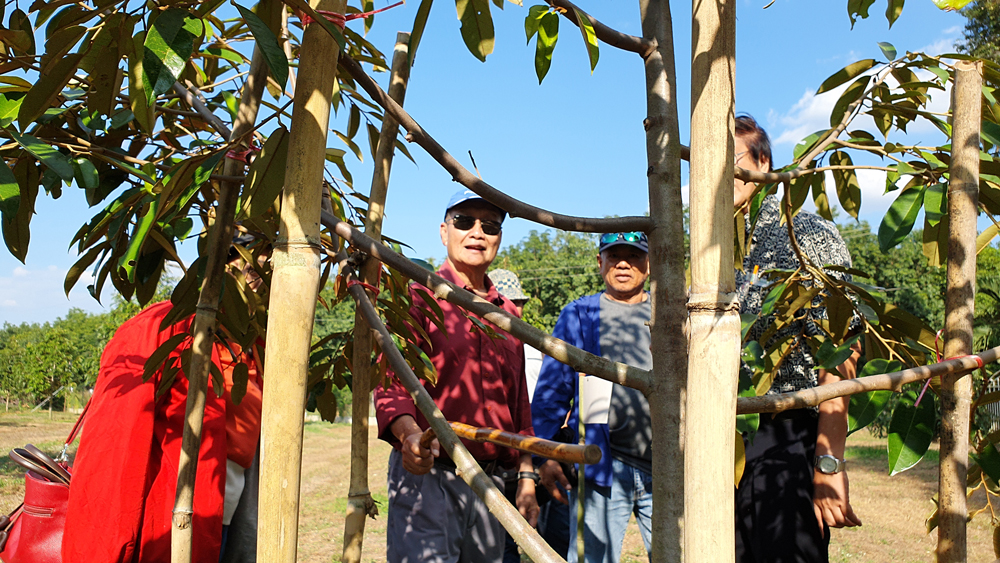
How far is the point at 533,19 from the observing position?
3.94 feet

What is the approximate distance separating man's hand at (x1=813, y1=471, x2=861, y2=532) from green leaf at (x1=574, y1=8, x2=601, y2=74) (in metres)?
2.03

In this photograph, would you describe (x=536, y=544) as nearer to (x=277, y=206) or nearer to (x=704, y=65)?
(x=704, y=65)

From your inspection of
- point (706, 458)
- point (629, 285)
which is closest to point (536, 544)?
point (706, 458)

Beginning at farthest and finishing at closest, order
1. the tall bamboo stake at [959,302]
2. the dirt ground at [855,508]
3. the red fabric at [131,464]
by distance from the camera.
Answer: the dirt ground at [855,508], the red fabric at [131,464], the tall bamboo stake at [959,302]

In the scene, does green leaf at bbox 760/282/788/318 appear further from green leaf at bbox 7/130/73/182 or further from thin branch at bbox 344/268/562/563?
green leaf at bbox 7/130/73/182

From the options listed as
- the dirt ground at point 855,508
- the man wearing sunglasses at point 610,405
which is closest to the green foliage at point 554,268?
the dirt ground at point 855,508

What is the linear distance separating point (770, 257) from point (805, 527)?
3.38ft

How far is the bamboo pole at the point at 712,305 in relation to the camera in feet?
2.49

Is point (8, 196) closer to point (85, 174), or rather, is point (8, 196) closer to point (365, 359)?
point (85, 174)

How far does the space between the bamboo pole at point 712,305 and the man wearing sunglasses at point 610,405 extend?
2.29 meters

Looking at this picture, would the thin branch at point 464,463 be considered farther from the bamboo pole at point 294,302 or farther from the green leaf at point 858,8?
the green leaf at point 858,8

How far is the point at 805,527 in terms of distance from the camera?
8.32 feet

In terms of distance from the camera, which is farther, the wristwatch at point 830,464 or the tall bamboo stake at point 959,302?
the wristwatch at point 830,464

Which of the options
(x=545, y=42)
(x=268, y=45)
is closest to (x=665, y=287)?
(x=545, y=42)
